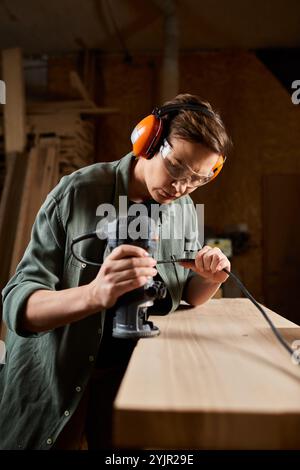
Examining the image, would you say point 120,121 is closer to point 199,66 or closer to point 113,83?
point 113,83

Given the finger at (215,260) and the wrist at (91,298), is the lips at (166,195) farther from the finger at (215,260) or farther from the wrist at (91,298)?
the wrist at (91,298)

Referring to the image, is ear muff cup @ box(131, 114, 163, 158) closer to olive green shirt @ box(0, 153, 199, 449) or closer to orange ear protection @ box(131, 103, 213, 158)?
orange ear protection @ box(131, 103, 213, 158)

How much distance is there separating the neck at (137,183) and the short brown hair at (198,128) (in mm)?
226

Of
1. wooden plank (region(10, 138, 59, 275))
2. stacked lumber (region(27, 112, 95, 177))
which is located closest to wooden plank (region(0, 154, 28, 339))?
wooden plank (region(10, 138, 59, 275))

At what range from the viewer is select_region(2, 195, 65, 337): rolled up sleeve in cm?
108

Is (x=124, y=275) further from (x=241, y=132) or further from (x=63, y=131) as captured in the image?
(x=241, y=132)

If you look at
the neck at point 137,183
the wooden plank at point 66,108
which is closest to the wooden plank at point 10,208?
the wooden plank at point 66,108

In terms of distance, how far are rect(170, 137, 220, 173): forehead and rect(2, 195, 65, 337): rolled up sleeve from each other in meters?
0.47

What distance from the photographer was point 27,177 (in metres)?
3.96

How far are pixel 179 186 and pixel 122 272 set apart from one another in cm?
54

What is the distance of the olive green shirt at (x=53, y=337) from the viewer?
118cm

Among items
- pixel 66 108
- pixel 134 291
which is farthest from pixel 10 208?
→ pixel 134 291

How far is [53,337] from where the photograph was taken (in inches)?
50.3

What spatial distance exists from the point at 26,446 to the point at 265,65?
5.35 metres
